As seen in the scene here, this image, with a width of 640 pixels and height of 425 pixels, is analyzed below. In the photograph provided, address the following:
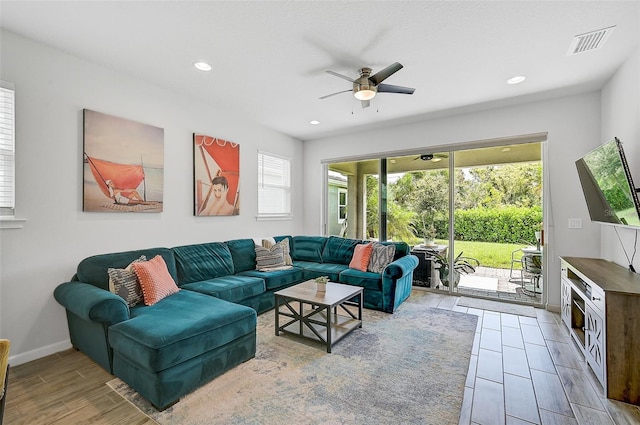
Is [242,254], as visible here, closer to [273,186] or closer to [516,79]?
[273,186]

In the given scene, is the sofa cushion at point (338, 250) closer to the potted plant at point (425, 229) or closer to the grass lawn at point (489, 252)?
the potted plant at point (425, 229)

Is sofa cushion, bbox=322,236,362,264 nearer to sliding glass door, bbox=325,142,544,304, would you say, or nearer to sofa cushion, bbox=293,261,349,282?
sofa cushion, bbox=293,261,349,282

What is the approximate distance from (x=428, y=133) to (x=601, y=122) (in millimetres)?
2061

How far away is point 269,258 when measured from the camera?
168 inches

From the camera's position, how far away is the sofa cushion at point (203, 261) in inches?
134

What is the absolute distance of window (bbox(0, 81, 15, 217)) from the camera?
7.83 ft

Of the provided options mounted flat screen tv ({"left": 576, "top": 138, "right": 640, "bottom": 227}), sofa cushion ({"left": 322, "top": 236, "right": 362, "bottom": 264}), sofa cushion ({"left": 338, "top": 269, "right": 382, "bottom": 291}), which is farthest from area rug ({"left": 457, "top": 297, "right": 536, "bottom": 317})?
sofa cushion ({"left": 322, "top": 236, "right": 362, "bottom": 264})

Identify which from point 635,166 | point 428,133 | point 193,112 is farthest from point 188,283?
point 635,166

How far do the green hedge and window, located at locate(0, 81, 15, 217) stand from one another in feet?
17.0

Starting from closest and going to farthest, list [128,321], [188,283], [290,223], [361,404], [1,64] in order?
1. [361,404]
2. [128,321]
3. [1,64]
4. [188,283]
5. [290,223]

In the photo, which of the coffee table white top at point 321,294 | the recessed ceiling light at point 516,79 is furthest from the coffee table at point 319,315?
the recessed ceiling light at point 516,79

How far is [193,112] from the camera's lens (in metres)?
3.88

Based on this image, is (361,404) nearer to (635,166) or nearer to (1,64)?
(635,166)

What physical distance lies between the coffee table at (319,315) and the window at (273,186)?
7.23ft
